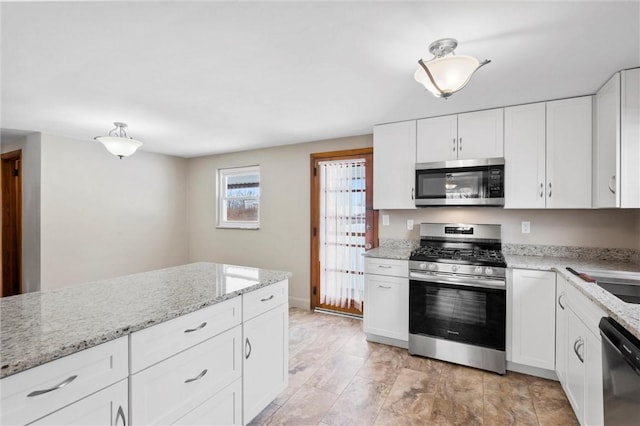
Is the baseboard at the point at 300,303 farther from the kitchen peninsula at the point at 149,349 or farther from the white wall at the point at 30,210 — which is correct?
the white wall at the point at 30,210

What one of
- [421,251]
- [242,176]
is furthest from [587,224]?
[242,176]

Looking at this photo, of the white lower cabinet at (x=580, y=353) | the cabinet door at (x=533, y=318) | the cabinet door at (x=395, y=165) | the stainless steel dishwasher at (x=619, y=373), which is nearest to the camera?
the stainless steel dishwasher at (x=619, y=373)

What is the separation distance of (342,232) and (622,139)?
2.70 meters

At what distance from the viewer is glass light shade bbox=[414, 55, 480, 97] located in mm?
1551

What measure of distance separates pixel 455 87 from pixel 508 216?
1914 mm

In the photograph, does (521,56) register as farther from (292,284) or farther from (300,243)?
(292,284)

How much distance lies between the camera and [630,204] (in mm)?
2088

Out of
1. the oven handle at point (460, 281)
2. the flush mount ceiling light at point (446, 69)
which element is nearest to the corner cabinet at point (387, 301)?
the oven handle at point (460, 281)

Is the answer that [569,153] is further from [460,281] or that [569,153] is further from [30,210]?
[30,210]

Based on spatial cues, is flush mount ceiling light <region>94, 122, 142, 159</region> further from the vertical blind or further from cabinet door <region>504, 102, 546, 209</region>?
cabinet door <region>504, 102, 546, 209</region>

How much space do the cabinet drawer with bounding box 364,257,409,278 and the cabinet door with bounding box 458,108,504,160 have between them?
3.88 ft

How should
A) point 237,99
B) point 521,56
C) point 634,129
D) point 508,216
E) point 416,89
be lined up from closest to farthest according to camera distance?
1. point 521,56
2. point 634,129
3. point 416,89
4. point 237,99
5. point 508,216

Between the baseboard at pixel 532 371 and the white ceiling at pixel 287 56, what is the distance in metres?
2.25

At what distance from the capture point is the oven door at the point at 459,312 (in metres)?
2.51
